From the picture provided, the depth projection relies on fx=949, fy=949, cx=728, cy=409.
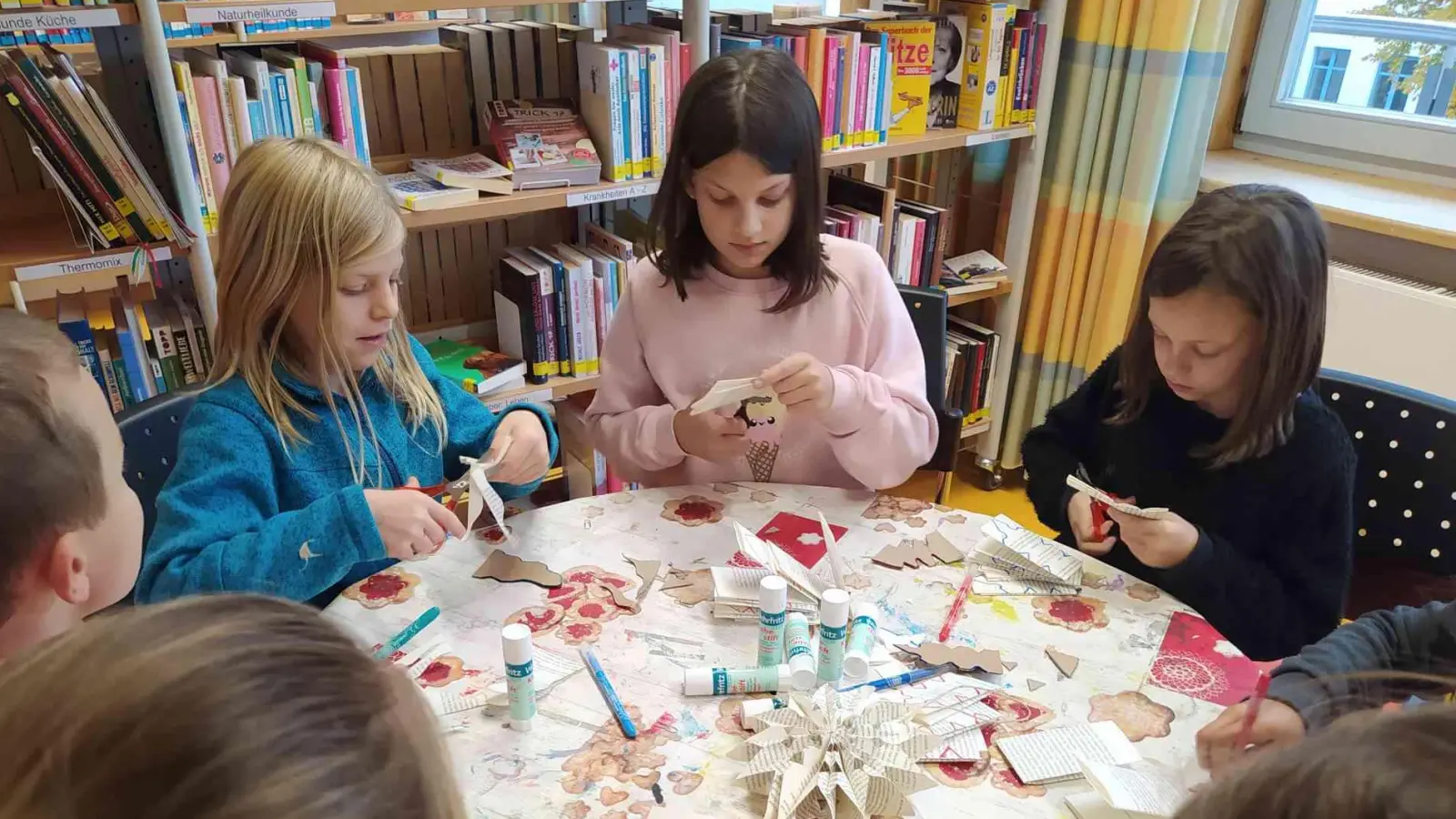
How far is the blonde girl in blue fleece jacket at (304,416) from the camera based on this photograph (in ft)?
3.79

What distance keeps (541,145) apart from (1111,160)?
5.14 feet

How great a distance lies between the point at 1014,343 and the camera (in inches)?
119

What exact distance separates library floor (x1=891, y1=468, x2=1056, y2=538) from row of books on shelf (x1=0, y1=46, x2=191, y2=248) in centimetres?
219

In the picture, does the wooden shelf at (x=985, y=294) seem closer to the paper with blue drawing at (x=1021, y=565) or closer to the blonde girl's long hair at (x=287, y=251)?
the paper with blue drawing at (x=1021, y=565)

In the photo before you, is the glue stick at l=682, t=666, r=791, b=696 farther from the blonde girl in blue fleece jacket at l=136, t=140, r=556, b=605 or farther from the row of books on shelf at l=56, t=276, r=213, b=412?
the row of books on shelf at l=56, t=276, r=213, b=412

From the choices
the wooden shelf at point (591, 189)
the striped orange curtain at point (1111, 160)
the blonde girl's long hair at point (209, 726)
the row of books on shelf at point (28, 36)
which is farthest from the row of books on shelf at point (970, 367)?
the blonde girl's long hair at point (209, 726)

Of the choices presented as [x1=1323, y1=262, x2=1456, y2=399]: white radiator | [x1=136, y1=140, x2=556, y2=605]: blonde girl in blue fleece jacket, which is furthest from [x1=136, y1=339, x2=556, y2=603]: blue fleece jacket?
[x1=1323, y1=262, x2=1456, y2=399]: white radiator

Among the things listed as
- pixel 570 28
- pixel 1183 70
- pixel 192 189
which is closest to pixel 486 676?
pixel 192 189

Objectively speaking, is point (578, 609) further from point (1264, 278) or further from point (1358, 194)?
point (1358, 194)

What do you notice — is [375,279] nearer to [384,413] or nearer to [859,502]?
[384,413]

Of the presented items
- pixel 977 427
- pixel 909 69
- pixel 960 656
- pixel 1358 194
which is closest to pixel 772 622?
pixel 960 656

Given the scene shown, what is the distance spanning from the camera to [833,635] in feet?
3.41

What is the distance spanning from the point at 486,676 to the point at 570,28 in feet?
5.78

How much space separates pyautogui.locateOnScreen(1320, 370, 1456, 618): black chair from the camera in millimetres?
1343
